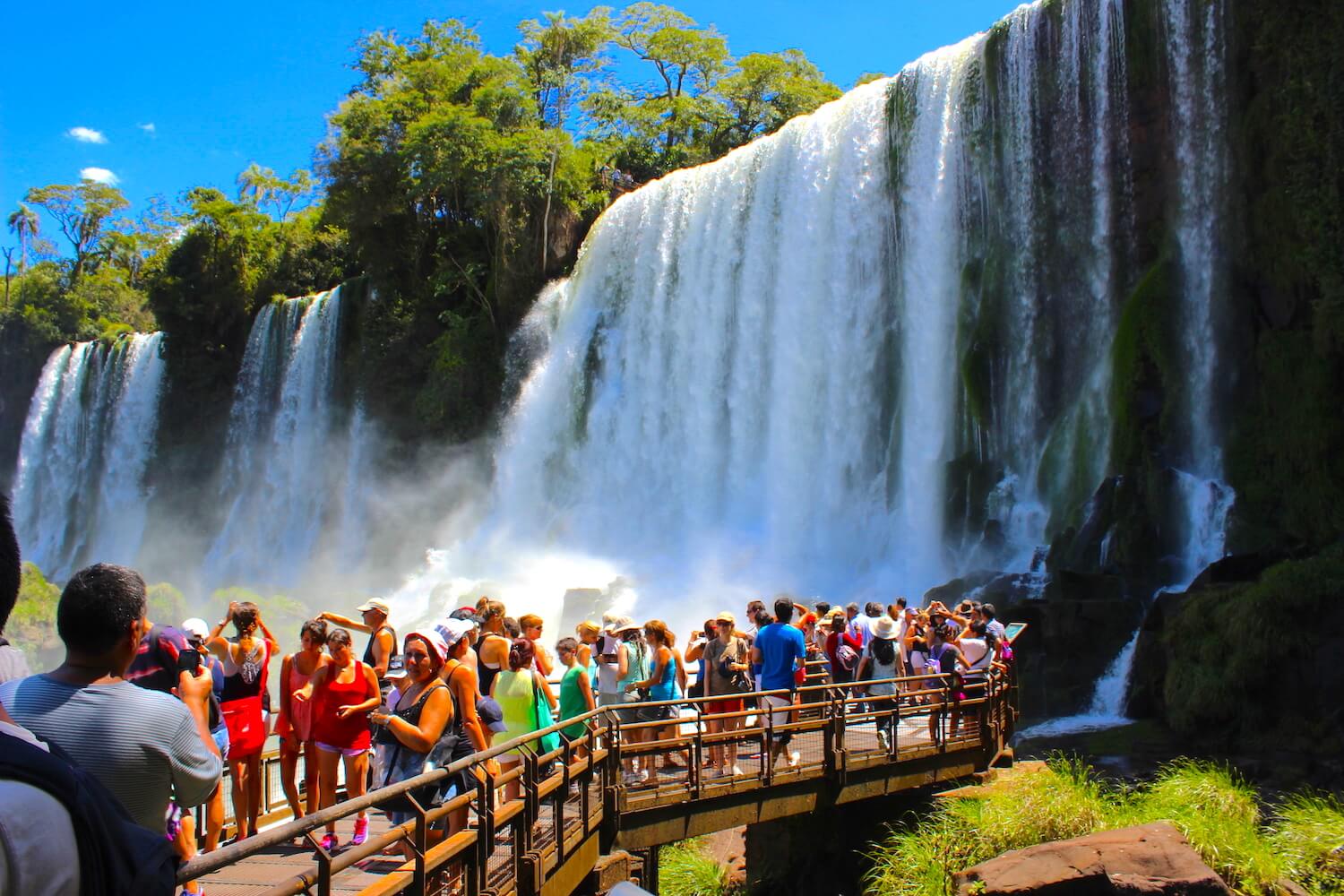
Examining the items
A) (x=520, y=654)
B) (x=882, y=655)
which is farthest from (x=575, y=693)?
(x=882, y=655)

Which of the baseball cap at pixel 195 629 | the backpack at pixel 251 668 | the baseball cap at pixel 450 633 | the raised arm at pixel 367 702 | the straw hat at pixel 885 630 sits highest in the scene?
the baseball cap at pixel 195 629

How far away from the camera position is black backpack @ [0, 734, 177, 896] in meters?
1.55

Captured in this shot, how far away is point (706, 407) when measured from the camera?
25.3m

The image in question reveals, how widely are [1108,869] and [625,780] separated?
3194 millimetres

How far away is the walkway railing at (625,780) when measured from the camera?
4402mm

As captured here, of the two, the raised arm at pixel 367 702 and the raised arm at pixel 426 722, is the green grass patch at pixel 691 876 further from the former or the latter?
the raised arm at pixel 426 722

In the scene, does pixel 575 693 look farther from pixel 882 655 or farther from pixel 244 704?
pixel 882 655

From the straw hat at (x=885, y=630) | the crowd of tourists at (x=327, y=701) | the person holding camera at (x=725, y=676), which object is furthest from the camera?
the straw hat at (x=885, y=630)

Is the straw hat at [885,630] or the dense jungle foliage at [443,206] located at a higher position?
the dense jungle foliage at [443,206]

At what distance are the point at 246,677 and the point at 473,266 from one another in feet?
93.0

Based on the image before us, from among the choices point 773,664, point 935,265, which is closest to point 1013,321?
point 935,265

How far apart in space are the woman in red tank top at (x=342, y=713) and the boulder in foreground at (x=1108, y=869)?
411 centimetres

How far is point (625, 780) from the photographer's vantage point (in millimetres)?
7715

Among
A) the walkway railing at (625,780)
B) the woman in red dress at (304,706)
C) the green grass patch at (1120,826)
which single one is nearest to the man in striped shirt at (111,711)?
the walkway railing at (625,780)
